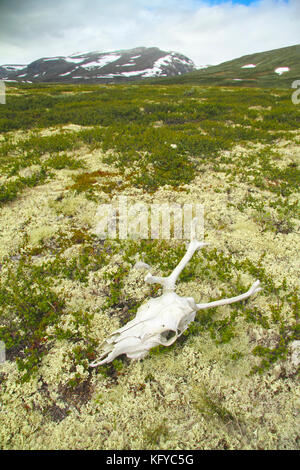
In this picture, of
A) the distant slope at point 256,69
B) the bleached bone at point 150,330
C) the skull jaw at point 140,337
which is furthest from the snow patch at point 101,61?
the skull jaw at point 140,337

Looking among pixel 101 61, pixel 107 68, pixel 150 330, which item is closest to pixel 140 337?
pixel 150 330

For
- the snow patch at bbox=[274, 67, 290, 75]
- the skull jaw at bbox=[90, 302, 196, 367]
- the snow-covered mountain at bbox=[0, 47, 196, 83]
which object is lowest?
the skull jaw at bbox=[90, 302, 196, 367]

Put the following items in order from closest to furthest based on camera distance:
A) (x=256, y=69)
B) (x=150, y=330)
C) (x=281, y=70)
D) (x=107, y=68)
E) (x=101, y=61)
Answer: (x=150, y=330), (x=281, y=70), (x=256, y=69), (x=107, y=68), (x=101, y=61)

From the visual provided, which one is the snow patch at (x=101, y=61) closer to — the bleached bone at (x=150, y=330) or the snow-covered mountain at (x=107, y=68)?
the snow-covered mountain at (x=107, y=68)

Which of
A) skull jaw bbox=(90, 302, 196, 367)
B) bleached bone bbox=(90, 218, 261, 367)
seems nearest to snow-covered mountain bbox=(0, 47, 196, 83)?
bleached bone bbox=(90, 218, 261, 367)

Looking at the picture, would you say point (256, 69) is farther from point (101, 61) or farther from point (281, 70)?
point (101, 61)

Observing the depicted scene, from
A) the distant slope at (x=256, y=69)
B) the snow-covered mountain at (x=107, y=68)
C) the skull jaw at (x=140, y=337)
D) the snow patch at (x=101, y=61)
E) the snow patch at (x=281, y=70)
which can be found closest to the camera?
the skull jaw at (x=140, y=337)

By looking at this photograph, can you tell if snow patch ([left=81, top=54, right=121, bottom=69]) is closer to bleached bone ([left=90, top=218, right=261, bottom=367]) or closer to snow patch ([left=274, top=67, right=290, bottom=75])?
snow patch ([left=274, top=67, right=290, bottom=75])
